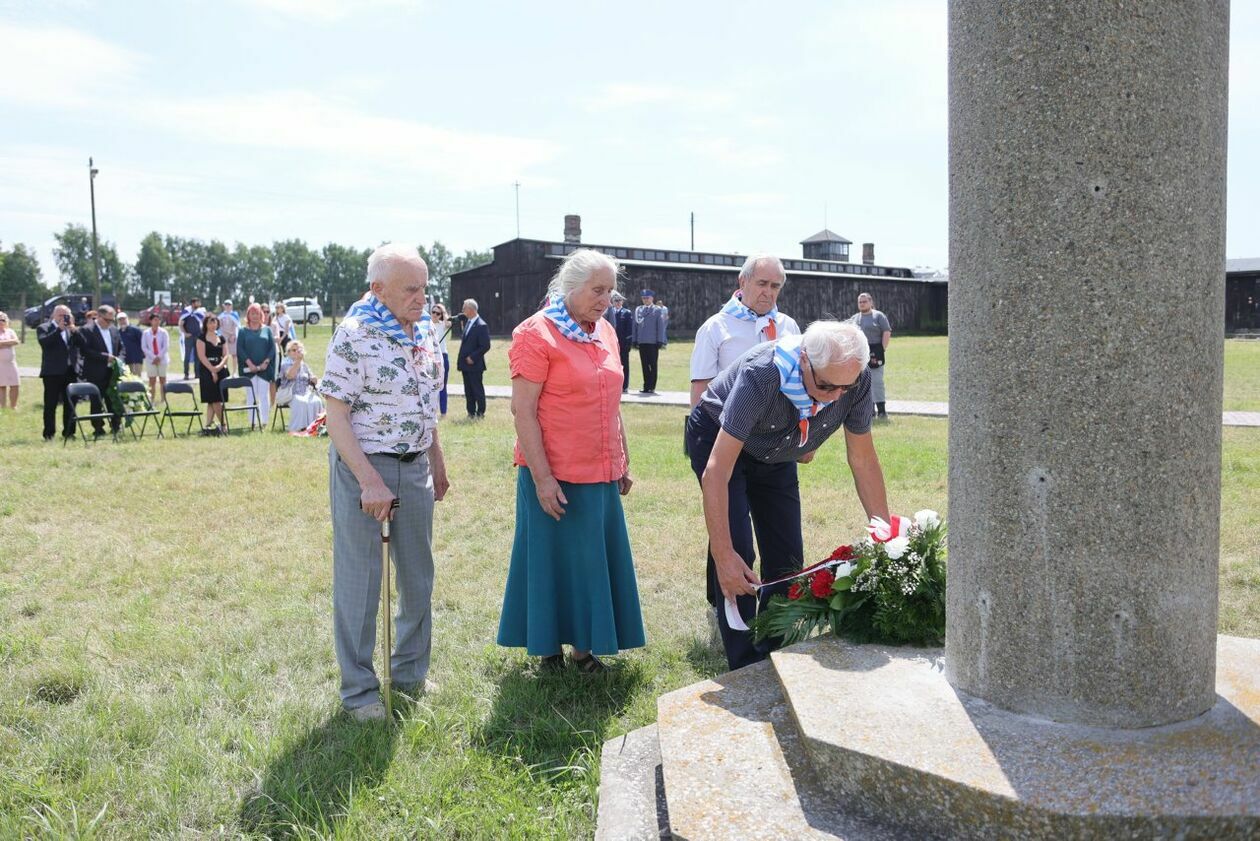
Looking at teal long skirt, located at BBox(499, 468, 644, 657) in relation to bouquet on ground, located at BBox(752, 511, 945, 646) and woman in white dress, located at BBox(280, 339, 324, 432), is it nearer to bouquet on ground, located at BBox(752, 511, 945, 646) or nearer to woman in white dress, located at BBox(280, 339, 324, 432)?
bouquet on ground, located at BBox(752, 511, 945, 646)

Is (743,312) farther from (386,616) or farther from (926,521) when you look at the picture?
(386,616)

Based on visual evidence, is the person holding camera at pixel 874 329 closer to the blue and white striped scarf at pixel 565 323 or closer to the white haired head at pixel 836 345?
the blue and white striped scarf at pixel 565 323

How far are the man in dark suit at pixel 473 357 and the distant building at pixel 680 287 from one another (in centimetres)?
2000

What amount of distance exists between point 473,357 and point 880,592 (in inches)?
457

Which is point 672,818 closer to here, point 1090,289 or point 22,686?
point 1090,289

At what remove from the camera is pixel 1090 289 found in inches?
99.1

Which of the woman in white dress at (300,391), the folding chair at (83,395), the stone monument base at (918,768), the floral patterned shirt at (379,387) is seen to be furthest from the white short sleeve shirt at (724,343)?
the folding chair at (83,395)

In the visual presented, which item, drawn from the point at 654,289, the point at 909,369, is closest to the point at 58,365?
the point at 909,369

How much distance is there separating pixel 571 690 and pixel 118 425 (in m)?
11.4

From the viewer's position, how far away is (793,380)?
364 centimetres

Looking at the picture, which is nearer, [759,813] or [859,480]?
[759,813]

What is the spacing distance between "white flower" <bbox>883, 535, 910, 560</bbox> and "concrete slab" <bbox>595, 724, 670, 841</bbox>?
99cm

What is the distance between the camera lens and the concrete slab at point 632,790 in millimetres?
2889

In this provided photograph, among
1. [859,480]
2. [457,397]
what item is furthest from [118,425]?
[859,480]
